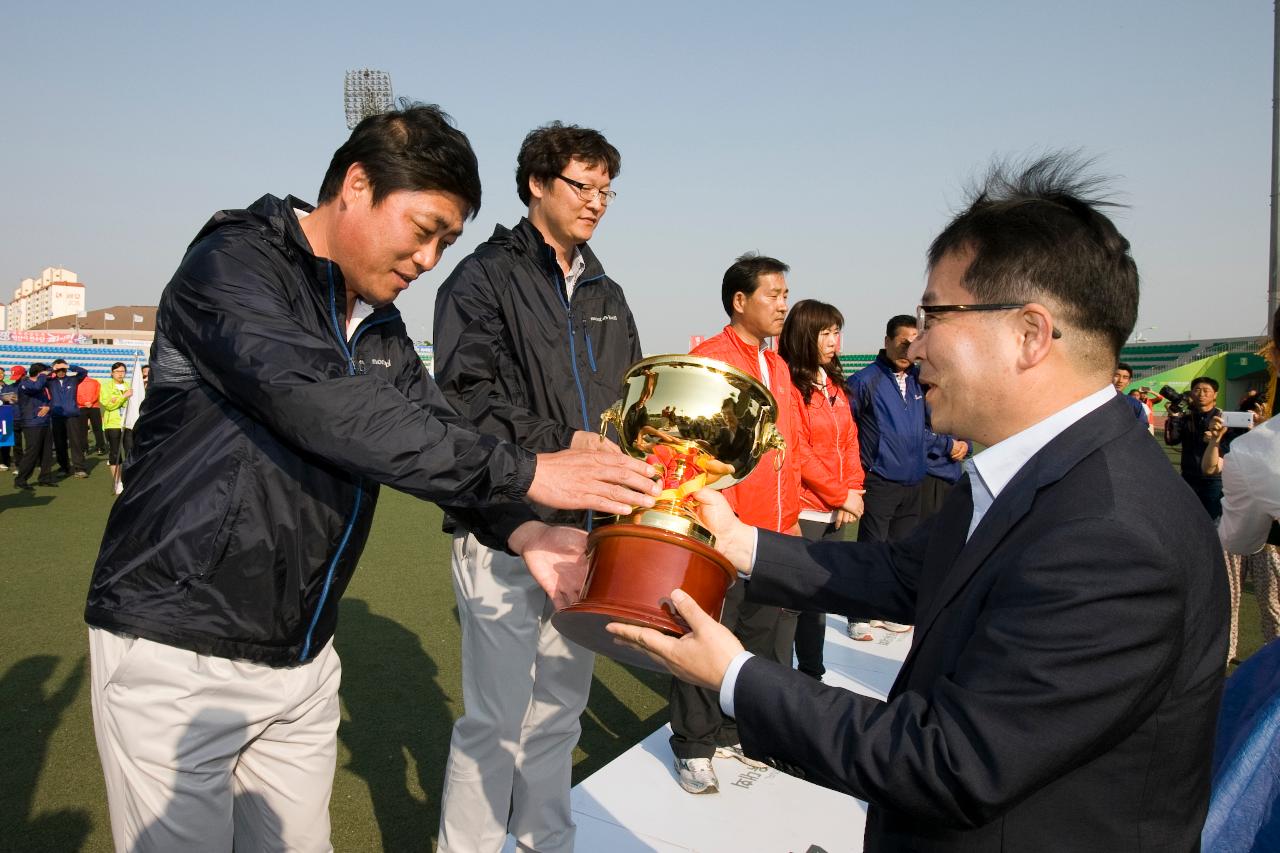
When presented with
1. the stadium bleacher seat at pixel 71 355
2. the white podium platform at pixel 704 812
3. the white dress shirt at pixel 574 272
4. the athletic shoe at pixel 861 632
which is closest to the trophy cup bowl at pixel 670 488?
the white dress shirt at pixel 574 272

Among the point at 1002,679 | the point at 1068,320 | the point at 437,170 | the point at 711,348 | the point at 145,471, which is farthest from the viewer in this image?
the point at 711,348

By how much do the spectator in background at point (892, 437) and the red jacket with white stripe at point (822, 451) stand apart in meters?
0.61

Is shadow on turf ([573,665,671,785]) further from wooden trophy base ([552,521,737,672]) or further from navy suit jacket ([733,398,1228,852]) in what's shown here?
navy suit jacket ([733,398,1228,852])

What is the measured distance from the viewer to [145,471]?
1841mm

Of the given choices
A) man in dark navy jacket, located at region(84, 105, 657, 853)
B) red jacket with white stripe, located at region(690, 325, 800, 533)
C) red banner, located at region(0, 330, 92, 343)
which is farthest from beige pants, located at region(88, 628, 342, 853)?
red banner, located at region(0, 330, 92, 343)

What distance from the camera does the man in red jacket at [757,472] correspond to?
414 cm

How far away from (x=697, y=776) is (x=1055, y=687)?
9.27ft

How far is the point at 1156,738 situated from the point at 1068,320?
73 centimetres

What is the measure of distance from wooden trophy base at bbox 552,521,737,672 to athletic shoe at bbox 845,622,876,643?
14.6ft

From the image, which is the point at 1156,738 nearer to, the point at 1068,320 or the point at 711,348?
the point at 1068,320

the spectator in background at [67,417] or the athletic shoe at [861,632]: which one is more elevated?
the spectator in background at [67,417]

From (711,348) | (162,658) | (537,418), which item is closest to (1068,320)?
(537,418)

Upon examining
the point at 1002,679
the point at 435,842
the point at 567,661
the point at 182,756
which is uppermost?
the point at 1002,679

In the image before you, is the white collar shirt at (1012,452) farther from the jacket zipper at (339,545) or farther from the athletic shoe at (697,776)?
the athletic shoe at (697,776)
